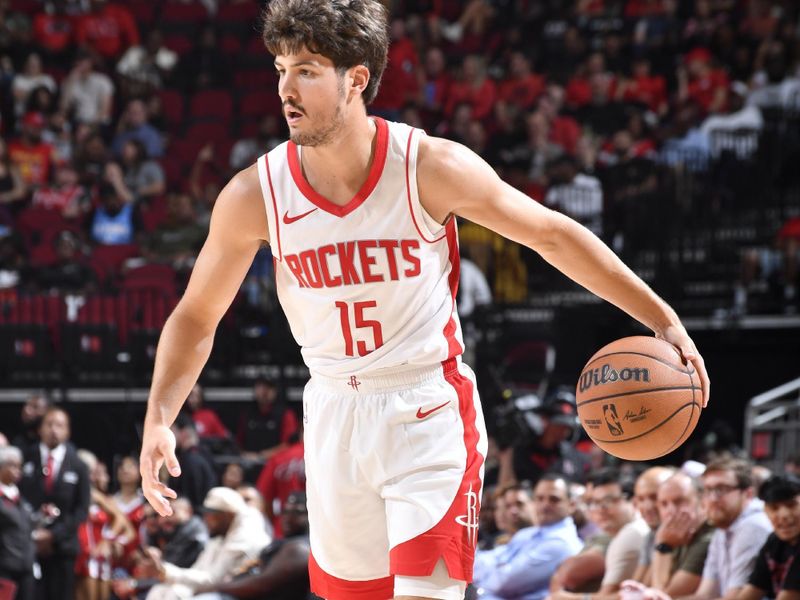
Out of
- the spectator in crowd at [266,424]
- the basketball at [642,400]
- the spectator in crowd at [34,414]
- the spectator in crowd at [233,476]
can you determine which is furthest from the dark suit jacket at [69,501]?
the basketball at [642,400]

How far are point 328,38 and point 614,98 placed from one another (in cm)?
1180

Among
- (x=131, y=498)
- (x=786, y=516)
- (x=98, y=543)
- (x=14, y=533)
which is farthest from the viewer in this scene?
(x=131, y=498)

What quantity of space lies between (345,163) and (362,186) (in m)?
0.08

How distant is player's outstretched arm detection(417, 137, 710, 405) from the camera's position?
11.4 ft

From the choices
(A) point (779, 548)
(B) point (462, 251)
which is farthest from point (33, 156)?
(A) point (779, 548)

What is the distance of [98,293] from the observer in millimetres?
12195

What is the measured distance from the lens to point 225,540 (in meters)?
8.27

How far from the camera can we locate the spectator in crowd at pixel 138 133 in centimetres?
1510

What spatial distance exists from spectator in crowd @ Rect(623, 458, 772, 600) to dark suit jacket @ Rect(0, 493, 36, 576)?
459 cm

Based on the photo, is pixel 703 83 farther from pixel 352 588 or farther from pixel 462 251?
pixel 352 588

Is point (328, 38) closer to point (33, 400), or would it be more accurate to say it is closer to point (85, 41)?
point (33, 400)

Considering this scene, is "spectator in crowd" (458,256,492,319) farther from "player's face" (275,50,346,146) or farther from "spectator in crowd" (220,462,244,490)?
"player's face" (275,50,346,146)

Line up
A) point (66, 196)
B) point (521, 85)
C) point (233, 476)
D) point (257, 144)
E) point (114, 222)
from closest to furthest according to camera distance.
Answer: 1. point (233, 476)
2. point (114, 222)
3. point (66, 196)
4. point (257, 144)
5. point (521, 85)

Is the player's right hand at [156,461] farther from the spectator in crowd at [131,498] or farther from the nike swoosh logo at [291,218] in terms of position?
the spectator in crowd at [131,498]
